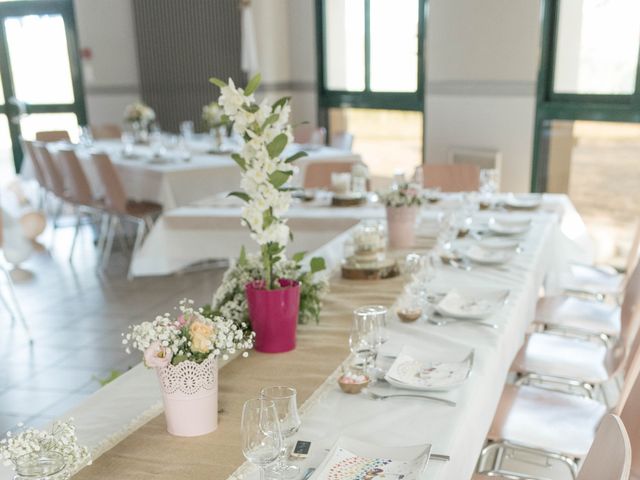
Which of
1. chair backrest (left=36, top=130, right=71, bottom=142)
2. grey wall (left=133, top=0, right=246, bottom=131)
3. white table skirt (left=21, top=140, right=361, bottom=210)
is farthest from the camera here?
grey wall (left=133, top=0, right=246, bottom=131)

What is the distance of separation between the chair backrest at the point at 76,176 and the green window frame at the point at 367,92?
3.11 m

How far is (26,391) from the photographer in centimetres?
355

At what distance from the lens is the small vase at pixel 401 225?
117 inches

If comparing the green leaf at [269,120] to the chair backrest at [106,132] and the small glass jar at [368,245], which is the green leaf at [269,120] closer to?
the small glass jar at [368,245]

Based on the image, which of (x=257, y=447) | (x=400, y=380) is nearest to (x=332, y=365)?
(x=400, y=380)

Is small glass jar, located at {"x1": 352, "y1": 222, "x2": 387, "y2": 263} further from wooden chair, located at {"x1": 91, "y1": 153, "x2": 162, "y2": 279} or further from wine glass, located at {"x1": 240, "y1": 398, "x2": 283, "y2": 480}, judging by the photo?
wooden chair, located at {"x1": 91, "y1": 153, "x2": 162, "y2": 279}

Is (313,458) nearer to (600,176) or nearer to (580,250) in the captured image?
(580,250)

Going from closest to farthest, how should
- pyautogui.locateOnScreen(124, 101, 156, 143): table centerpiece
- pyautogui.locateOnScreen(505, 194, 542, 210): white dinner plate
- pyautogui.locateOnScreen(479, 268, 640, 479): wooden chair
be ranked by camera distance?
pyautogui.locateOnScreen(479, 268, 640, 479): wooden chair
pyautogui.locateOnScreen(505, 194, 542, 210): white dinner plate
pyautogui.locateOnScreen(124, 101, 156, 143): table centerpiece

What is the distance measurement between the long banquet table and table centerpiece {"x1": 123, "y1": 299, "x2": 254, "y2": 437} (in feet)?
0.15

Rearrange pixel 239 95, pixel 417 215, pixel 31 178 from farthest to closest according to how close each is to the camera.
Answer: pixel 31 178, pixel 417 215, pixel 239 95

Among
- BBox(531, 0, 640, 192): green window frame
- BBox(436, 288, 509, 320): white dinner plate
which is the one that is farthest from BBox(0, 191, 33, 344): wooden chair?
BBox(531, 0, 640, 192): green window frame

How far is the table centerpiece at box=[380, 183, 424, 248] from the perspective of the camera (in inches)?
116

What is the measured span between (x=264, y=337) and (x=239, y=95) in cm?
68

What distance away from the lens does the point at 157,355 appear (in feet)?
4.84
